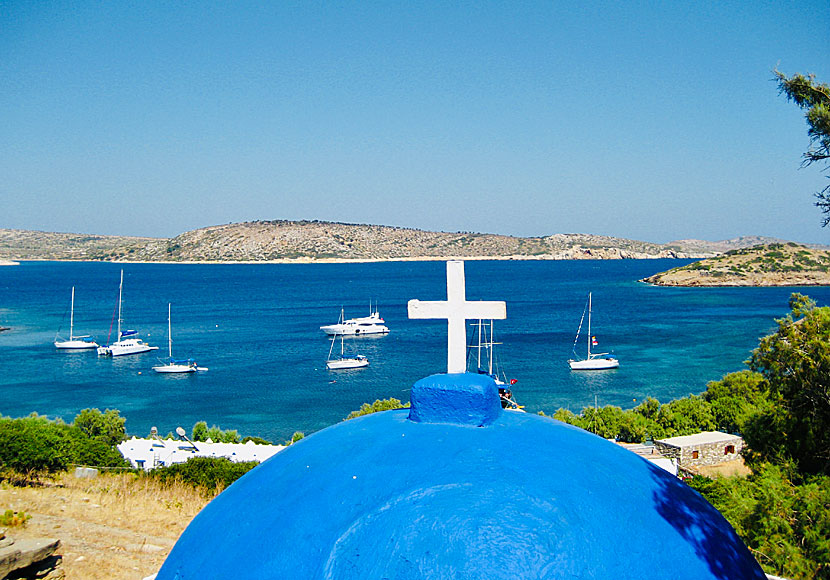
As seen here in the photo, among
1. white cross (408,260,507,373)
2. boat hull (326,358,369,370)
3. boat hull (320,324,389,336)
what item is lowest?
boat hull (326,358,369,370)

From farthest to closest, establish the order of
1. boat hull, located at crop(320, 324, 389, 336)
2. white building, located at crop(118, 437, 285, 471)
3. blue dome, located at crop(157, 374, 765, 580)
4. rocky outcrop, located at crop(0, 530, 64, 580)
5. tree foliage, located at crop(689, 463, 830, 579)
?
boat hull, located at crop(320, 324, 389, 336) → white building, located at crop(118, 437, 285, 471) → tree foliage, located at crop(689, 463, 830, 579) → rocky outcrop, located at crop(0, 530, 64, 580) → blue dome, located at crop(157, 374, 765, 580)

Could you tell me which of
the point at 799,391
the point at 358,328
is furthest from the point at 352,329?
the point at 799,391

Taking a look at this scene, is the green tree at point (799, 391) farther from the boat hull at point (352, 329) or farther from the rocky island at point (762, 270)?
the rocky island at point (762, 270)

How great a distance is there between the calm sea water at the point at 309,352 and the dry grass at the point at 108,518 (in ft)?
74.6

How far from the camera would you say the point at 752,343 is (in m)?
64.0

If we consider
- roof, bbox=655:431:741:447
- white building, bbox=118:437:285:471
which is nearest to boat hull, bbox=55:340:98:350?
white building, bbox=118:437:285:471

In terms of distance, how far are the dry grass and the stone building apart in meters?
17.0


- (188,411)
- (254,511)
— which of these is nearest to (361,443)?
(254,511)

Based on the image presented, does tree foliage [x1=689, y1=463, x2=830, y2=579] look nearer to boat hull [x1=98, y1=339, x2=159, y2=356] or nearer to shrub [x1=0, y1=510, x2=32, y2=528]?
shrub [x1=0, y1=510, x2=32, y2=528]

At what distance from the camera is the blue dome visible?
3.92 m

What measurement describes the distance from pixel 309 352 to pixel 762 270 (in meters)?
104

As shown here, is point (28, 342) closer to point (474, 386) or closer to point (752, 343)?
point (752, 343)

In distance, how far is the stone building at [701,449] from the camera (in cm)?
2398

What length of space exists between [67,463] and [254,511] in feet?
42.3
